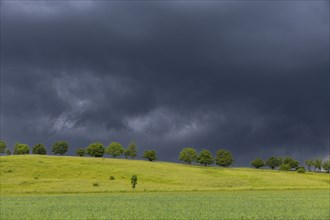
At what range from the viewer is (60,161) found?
130750 millimetres

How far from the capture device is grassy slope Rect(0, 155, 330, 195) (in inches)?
3415

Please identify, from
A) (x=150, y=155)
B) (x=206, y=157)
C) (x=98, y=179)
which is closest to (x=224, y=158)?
(x=206, y=157)

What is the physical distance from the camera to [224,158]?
618 ft

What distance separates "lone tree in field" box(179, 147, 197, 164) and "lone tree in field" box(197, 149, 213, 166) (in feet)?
8.18

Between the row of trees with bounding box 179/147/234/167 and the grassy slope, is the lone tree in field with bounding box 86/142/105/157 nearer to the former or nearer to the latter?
the row of trees with bounding box 179/147/234/167

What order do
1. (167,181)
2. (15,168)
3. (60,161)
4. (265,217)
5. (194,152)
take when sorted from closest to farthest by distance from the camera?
(265,217) → (167,181) → (15,168) → (60,161) → (194,152)

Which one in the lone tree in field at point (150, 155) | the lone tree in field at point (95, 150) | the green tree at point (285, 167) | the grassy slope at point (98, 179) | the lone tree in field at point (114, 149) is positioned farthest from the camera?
the lone tree in field at point (114, 149)

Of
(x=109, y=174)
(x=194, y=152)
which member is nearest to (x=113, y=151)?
(x=194, y=152)

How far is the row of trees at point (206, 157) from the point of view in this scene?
18475cm

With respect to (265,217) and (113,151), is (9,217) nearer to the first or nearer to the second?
(265,217)

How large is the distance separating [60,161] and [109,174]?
24.6 m

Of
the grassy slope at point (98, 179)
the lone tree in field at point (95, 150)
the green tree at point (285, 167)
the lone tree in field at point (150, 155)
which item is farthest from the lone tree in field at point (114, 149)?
the green tree at point (285, 167)

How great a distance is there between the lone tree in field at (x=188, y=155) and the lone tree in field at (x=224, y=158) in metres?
10.7

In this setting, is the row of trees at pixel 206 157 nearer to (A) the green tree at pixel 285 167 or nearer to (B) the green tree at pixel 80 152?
(A) the green tree at pixel 285 167
